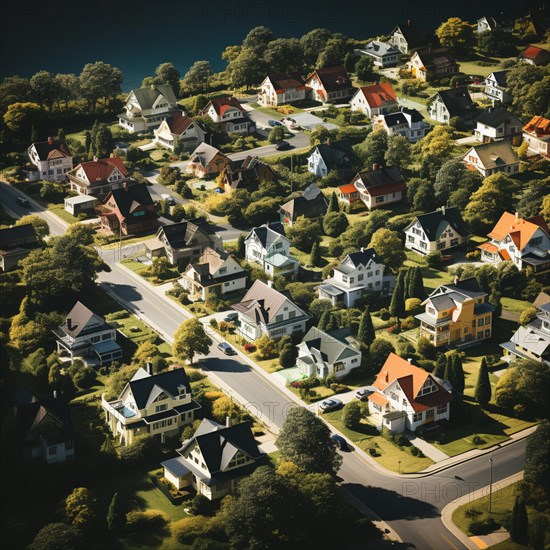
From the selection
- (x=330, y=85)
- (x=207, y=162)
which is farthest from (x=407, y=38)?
(x=207, y=162)

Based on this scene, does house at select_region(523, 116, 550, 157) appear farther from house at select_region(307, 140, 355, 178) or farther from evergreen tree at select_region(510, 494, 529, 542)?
evergreen tree at select_region(510, 494, 529, 542)

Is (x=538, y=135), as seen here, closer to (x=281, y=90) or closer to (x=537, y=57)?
(x=537, y=57)

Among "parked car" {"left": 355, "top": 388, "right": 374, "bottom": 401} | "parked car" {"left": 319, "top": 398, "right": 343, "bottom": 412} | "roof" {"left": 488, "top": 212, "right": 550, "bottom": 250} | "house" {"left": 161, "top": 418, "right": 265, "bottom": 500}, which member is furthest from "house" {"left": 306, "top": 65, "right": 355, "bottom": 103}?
"house" {"left": 161, "top": 418, "right": 265, "bottom": 500}

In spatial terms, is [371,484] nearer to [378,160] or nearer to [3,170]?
[378,160]

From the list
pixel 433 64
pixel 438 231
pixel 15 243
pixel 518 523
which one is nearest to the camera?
pixel 518 523

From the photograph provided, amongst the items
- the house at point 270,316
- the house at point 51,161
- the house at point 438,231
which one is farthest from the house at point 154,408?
the house at point 51,161

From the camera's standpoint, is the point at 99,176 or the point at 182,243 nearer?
the point at 182,243

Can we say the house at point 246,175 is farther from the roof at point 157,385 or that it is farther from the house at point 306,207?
the roof at point 157,385

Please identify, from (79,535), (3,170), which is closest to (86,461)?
(79,535)
